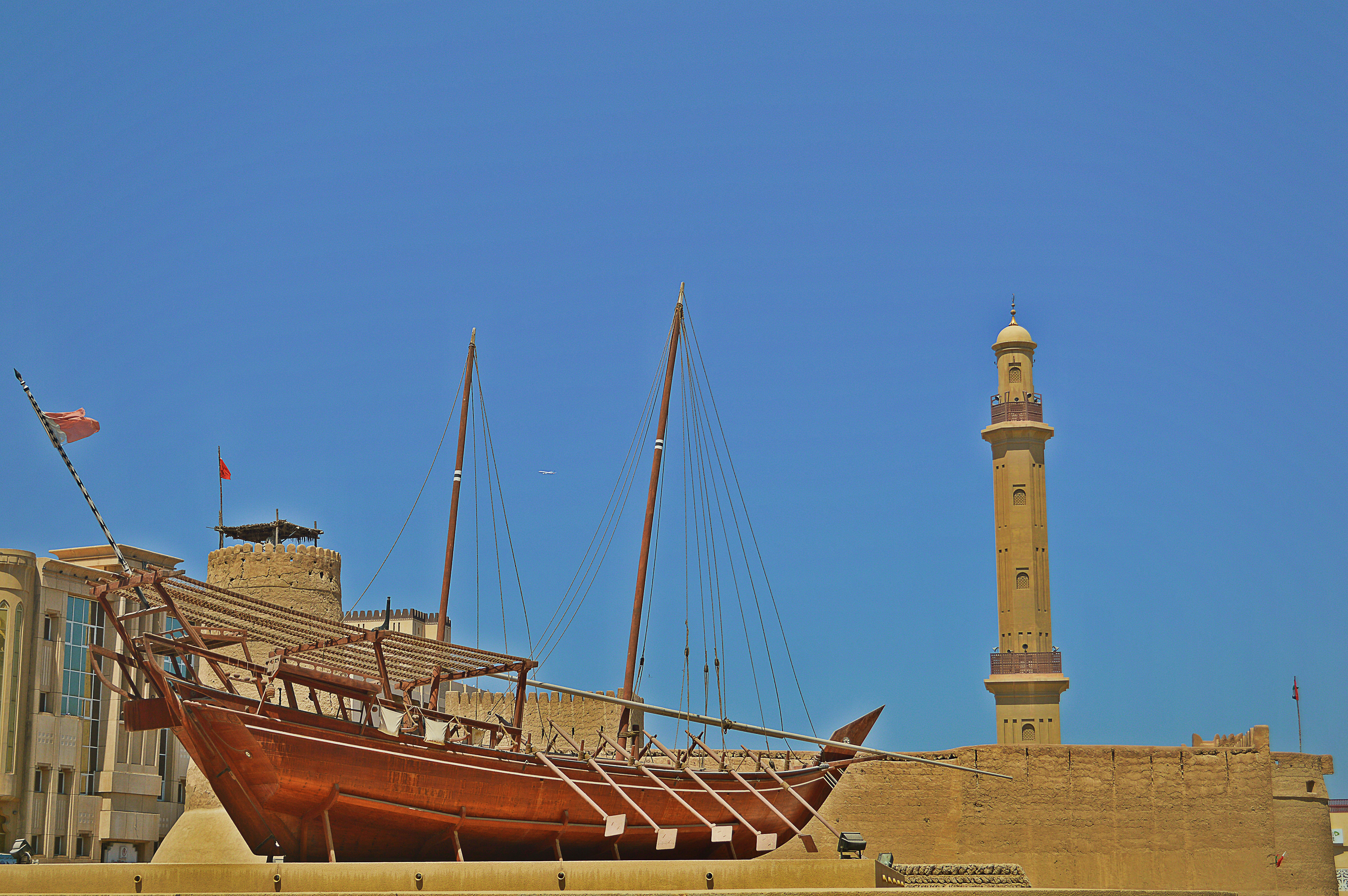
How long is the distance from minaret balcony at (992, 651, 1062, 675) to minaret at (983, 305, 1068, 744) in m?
0.02

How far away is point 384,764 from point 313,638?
222cm

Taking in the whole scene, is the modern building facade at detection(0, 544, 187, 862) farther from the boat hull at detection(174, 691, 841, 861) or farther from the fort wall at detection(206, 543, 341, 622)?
the boat hull at detection(174, 691, 841, 861)

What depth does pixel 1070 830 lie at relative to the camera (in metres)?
33.3

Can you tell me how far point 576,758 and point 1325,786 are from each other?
21.8 m

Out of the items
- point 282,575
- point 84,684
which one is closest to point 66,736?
point 84,684

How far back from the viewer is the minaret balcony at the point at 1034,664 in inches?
1671

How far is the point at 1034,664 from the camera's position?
139 feet

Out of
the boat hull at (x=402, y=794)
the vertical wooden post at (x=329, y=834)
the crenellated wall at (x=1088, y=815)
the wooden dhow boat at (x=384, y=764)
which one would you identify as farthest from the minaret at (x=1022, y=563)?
the vertical wooden post at (x=329, y=834)

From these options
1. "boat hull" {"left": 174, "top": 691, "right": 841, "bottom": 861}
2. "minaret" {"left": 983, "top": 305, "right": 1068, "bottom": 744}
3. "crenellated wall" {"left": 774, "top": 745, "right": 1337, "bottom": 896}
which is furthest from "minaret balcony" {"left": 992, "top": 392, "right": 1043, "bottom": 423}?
"boat hull" {"left": 174, "top": 691, "right": 841, "bottom": 861}

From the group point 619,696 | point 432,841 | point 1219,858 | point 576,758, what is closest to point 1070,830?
point 1219,858

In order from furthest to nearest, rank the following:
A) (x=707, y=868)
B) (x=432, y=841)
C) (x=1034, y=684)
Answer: (x=1034, y=684) < (x=432, y=841) < (x=707, y=868)

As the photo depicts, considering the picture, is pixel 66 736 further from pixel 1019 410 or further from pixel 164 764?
pixel 1019 410

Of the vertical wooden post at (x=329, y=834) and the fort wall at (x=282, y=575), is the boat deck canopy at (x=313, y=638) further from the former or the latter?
the fort wall at (x=282, y=575)

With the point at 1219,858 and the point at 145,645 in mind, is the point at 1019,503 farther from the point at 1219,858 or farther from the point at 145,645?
the point at 145,645
